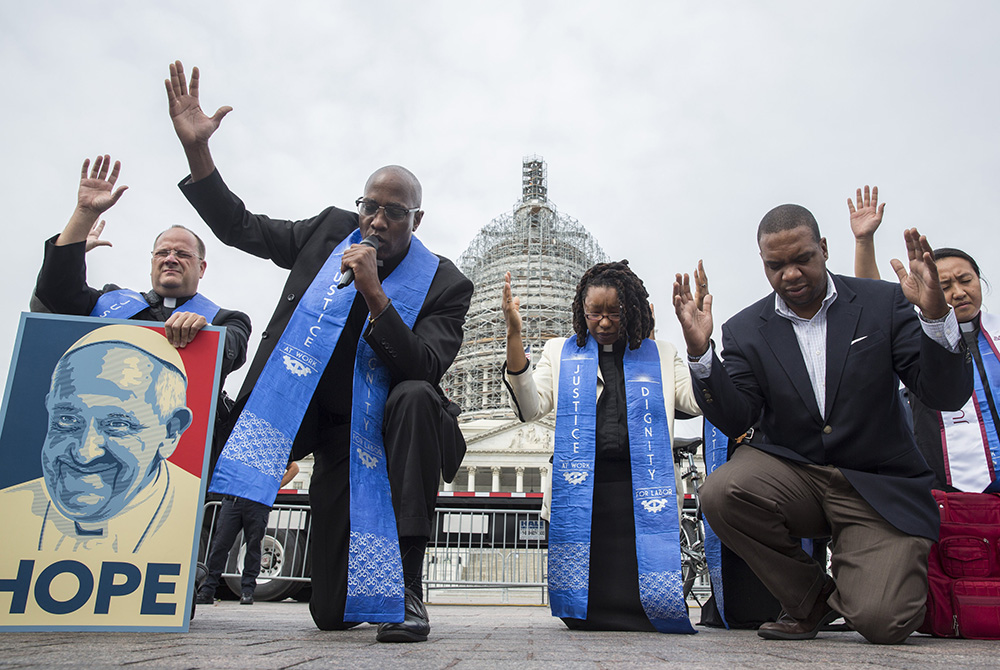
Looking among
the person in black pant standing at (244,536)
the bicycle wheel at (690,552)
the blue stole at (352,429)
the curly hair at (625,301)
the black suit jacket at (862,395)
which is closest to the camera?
the blue stole at (352,429)

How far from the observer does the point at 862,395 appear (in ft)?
11.0

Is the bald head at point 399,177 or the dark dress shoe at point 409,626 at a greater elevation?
the bald head at point 399,177

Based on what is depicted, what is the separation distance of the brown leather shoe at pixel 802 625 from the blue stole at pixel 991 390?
4.96 feet

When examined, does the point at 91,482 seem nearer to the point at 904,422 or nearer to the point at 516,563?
the point at 904,422

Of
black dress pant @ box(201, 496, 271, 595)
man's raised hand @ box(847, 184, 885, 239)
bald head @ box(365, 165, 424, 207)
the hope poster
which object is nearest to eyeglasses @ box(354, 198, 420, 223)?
bald head @ box(365, 165, 424, 207)

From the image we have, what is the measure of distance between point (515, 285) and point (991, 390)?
71784 millimetres

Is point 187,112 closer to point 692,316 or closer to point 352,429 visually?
point 352,429

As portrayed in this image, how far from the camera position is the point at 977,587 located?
3219 mm

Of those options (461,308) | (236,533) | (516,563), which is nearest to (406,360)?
(461,308)

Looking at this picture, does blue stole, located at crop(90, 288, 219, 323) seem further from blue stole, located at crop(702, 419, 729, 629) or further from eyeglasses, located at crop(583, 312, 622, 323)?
blue stole, located at crop(702, 419, 729, 629)

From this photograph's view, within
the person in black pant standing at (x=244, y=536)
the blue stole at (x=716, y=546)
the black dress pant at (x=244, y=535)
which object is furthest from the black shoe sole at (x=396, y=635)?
the black dress pant at (x=244, y=535)

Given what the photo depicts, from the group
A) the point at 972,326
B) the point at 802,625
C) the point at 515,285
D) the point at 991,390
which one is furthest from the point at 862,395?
the point at 515,285

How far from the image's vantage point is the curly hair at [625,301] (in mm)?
4473

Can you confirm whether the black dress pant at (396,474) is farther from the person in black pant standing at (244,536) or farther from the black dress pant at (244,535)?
the black dress pant at (244,535)
